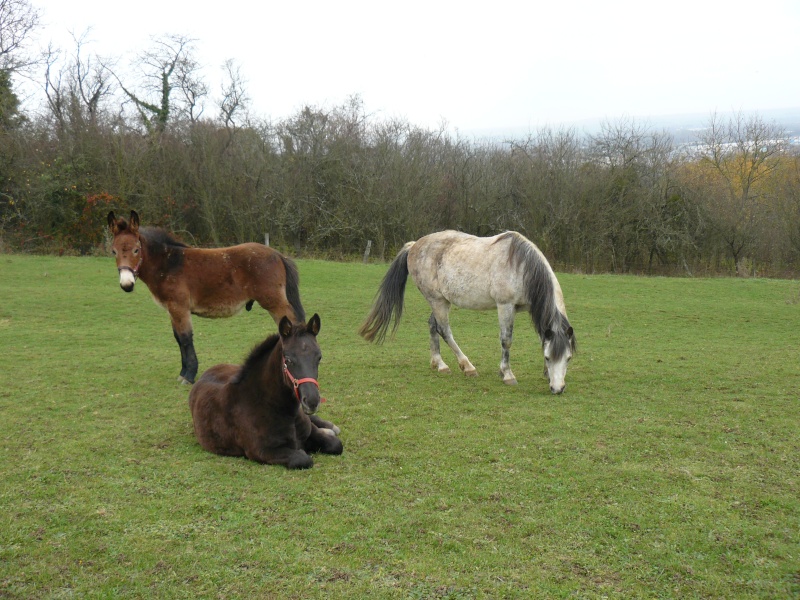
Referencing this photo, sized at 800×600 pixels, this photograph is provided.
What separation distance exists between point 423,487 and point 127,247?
4737mm

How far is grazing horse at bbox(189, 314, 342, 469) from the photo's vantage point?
4617 mm

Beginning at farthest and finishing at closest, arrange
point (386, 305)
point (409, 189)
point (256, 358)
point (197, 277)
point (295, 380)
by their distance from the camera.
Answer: point (409, 189) < point (386, 305) < point (197, 277) < point (256, 358) < point (295, 380)

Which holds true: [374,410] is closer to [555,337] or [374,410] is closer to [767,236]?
[555,337]

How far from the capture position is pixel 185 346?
308 inches

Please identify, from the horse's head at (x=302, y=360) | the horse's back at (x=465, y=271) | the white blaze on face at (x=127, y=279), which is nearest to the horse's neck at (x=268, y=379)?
the horse's head at (x=302, y=360)

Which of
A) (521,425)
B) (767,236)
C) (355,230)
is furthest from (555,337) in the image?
(767,236)

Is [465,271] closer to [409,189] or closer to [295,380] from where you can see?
[295,380]

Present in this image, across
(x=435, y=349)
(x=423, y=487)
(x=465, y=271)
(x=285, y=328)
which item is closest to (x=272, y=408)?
(x=285, y=328)

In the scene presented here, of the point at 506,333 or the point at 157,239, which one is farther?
the point at 506,333

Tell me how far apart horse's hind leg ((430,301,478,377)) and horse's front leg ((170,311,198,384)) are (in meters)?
3.20

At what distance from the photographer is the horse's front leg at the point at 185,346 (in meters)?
7.82

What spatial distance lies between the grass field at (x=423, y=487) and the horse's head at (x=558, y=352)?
24 centimetres

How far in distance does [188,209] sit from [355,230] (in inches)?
276

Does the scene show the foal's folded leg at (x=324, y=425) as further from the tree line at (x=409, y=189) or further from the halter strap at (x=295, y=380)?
the tree line at (x=409, y=189)
